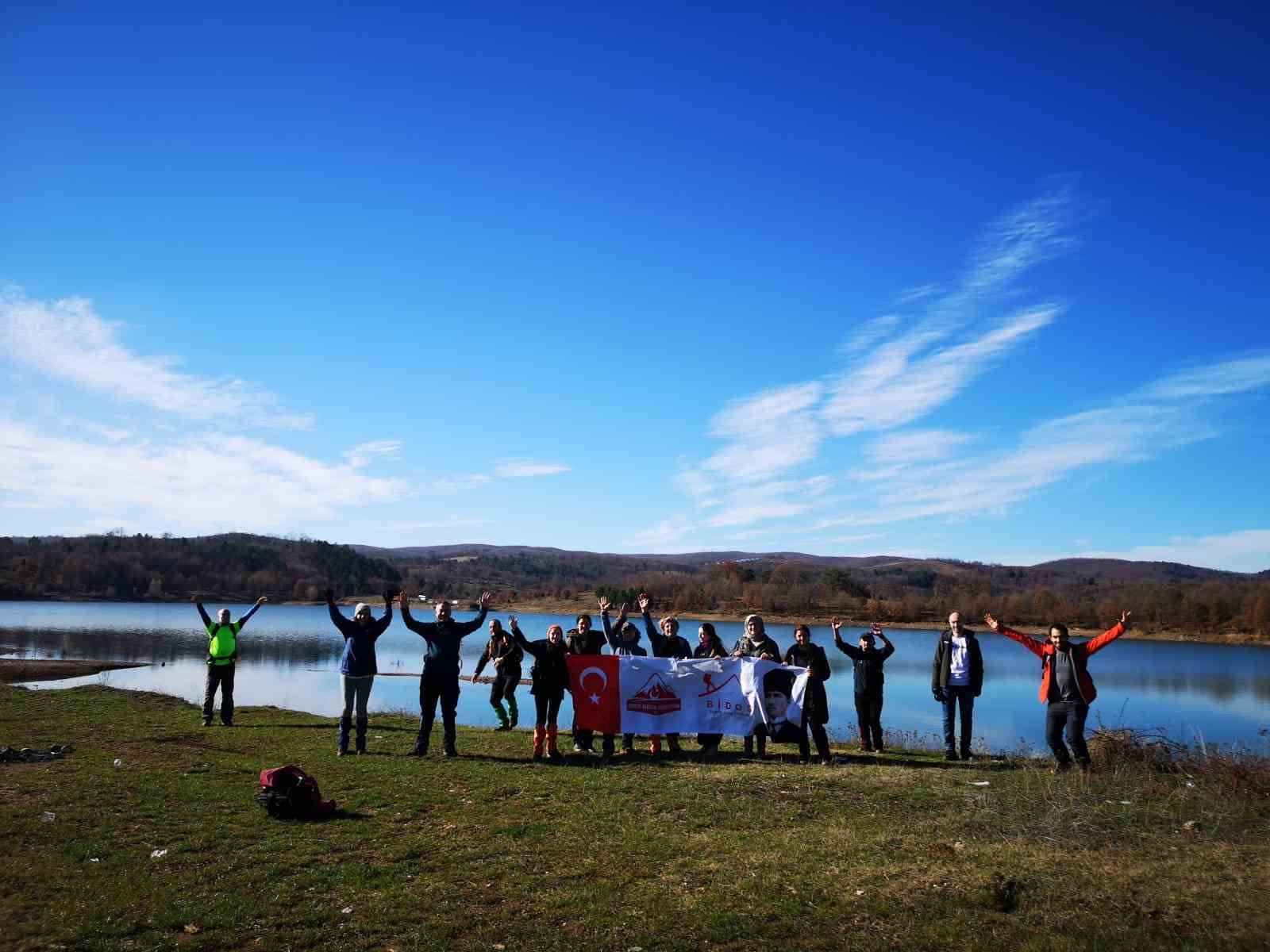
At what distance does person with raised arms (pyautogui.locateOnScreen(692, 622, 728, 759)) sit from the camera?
46.6ft

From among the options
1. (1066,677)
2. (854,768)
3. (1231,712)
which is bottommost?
(1231,712)

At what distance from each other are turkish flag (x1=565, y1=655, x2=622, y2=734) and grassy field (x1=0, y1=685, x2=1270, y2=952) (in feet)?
4.67

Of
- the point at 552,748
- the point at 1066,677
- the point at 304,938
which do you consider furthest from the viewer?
the point at 552,748

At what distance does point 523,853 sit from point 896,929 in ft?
12.2

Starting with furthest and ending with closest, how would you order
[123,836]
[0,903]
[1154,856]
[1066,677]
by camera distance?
1. [1066,677]
2. [123,836]
3. [1154,856]
4. [0,903]

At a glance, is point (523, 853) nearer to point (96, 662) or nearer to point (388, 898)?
point (388, 898)

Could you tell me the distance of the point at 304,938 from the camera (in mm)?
6219

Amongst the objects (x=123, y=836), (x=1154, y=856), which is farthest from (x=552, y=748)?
(x=1154, y=856)

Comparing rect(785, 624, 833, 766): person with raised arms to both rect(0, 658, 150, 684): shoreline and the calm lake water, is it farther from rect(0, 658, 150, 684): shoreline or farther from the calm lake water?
rect(0, 658, 150, 684): shoreline

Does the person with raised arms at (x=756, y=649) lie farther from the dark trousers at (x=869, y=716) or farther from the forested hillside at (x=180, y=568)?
the forested hillside at (x=180, y=568)

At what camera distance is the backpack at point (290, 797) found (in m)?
9.54

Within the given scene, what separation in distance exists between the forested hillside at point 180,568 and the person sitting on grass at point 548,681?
113958mm

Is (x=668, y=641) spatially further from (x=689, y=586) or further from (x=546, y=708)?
(x=689, y=586)

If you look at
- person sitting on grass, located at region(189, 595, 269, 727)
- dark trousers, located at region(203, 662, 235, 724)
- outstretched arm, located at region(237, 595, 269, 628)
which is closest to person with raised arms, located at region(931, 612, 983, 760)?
outstretched arm, located at region(237, 595, 269, 628)
